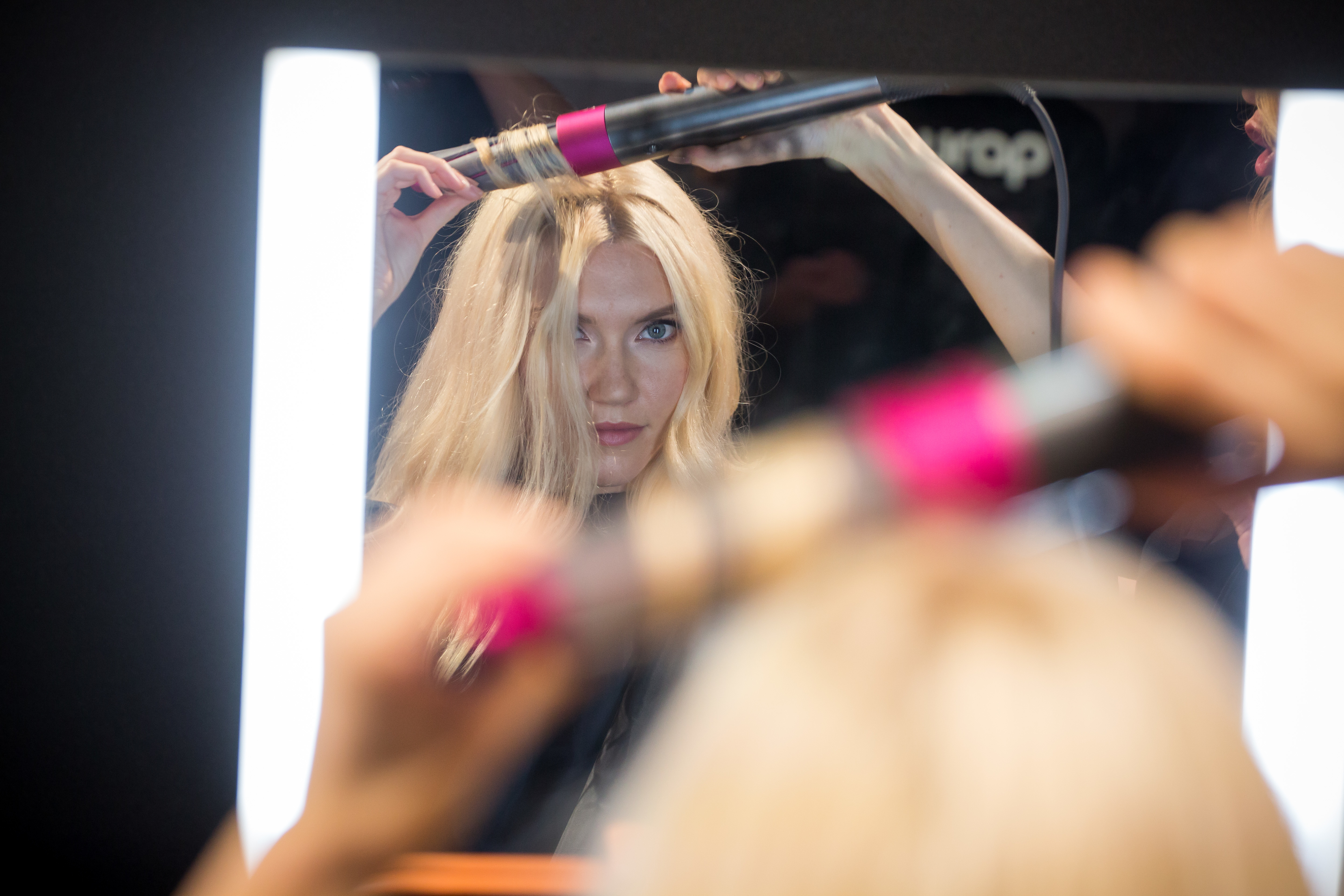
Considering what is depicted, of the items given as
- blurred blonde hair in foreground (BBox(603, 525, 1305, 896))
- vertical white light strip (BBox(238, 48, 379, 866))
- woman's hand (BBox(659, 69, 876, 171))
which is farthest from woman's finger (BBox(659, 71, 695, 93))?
blurred blonde hair in foreground (BBox(603, 525, 1305, 896))

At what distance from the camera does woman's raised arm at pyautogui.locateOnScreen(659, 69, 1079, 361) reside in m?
0.87

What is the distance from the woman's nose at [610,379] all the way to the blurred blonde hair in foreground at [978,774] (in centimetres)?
28

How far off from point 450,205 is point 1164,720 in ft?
2.48

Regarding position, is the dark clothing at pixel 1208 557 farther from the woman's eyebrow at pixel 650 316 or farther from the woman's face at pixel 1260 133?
the woman's eyebrow at pixel 650 316

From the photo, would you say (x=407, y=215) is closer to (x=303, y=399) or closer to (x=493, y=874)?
(x=303, y=399)

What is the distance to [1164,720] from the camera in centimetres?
68

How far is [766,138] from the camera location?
873 millimetres

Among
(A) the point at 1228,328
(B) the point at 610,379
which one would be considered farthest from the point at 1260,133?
(B) the point at 610,379

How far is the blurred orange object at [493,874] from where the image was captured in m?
0.83

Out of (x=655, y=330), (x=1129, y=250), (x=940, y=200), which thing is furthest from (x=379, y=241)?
(x=1129, y=250)

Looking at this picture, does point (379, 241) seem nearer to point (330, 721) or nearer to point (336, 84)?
point (336, 84)

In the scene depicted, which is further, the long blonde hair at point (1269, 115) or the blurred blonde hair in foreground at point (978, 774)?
the long blonde hair at point (1269, 115)

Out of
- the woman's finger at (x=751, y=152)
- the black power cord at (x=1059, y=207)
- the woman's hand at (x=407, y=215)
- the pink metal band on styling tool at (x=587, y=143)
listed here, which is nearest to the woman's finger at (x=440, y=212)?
the woman's hand at (x=407, y=215)

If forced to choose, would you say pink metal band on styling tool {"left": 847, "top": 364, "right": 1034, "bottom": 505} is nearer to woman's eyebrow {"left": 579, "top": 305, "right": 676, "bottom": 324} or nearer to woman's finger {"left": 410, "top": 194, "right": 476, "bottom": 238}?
woman's eyebrow {"left": 579, "top": 305, "right": 676, "bottom": 324}
